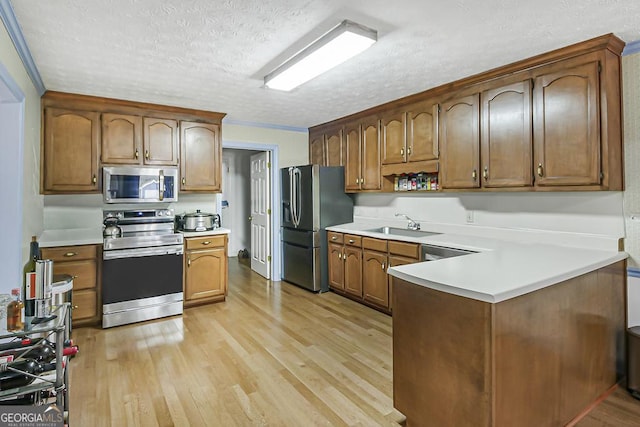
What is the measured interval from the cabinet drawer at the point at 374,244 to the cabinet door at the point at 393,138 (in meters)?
0.92

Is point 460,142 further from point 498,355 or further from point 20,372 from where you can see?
point 20,372

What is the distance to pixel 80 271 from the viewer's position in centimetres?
338

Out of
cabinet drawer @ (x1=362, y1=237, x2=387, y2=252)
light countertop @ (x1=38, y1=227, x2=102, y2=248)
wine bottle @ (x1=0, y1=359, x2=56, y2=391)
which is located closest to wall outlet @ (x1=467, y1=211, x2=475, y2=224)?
cabinet drawer @ (x1=362, y1=237, x2=387, y2=252)

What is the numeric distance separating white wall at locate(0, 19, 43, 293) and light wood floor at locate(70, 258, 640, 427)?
100 cm

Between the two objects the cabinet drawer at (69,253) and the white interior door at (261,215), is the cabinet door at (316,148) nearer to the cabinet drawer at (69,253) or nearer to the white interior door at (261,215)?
the white interior door at (261,215)

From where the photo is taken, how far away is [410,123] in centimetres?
375

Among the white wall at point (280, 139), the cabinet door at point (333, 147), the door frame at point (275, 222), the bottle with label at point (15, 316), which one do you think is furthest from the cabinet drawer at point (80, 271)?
the cabinet door at point (333, 147)

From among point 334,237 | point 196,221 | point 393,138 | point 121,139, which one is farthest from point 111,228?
point 393,138

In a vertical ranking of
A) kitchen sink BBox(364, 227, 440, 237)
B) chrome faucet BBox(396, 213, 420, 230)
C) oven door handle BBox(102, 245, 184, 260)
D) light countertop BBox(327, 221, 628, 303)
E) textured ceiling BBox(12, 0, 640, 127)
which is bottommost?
oven door handle BBox(102, 245, 184, 260)

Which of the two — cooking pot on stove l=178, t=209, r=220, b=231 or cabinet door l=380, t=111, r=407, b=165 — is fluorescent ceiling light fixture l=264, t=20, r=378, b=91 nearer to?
cabinet door l=380, t=111, r=407, b=165

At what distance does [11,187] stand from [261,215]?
3372 millimetres

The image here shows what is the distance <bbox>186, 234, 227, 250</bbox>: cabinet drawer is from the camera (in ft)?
13.0

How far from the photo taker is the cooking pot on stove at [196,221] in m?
4.14

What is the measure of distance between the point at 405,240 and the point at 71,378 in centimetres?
294
